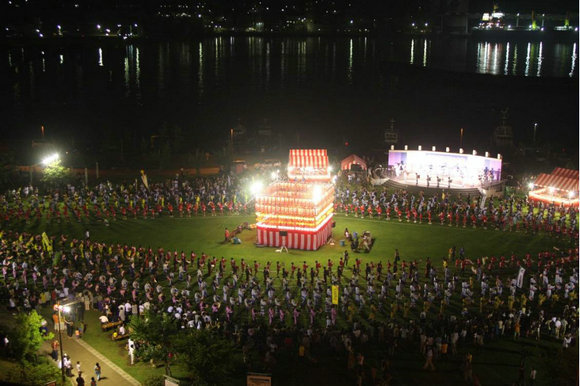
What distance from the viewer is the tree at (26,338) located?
96.5ft

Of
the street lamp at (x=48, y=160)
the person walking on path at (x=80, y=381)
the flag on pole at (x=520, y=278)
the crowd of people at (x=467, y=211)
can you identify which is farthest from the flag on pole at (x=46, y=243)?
the flag on pole at (x=520, y=278)

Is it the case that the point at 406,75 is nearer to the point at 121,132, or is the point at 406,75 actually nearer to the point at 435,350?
the point at 121,132

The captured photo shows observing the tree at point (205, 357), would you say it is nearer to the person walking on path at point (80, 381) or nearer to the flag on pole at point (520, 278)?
the person walking on path at point (80, 381)

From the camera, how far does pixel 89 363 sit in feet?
100

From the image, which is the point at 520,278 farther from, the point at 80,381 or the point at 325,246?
the point at 80,381

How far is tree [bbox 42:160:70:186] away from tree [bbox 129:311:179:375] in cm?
3713

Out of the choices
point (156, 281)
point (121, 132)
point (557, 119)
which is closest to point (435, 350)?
point (156, 281)

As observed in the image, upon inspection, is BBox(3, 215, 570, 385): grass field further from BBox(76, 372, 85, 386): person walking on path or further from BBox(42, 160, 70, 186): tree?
BBox(42, 160, 70, 186): tree

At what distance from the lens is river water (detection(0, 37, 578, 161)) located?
11500 centimetres

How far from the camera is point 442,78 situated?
591 ft

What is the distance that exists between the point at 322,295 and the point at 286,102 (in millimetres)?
114305

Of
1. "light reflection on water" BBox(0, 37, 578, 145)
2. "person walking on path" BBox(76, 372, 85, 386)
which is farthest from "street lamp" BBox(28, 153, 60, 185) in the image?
"light reflection on water" BBox(0, 37, 578, 145)

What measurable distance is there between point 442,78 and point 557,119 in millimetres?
52308

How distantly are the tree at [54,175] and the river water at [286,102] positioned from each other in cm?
1906
